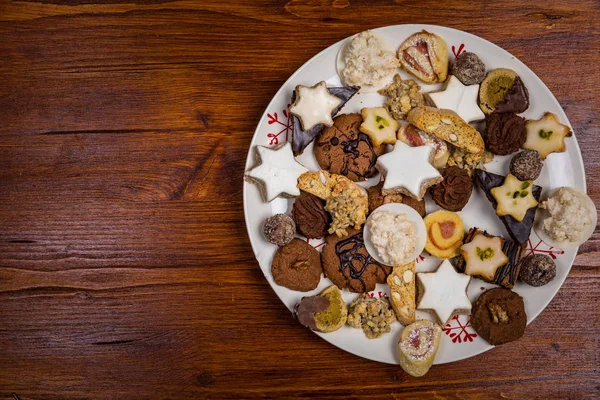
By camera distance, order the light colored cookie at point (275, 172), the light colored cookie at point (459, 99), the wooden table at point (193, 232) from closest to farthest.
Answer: the light colored cookie at point (275, 172)
the light colored cookie at point (459, 99)
the wooden table at point (193, 232)

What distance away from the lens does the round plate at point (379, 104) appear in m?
3.10

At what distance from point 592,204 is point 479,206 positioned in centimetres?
61

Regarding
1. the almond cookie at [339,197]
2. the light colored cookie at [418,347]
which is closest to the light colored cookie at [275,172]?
the almond cookie at [339,197]

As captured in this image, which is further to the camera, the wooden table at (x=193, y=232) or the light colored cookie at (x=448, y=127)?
the wooden table at (x=193, y=232)

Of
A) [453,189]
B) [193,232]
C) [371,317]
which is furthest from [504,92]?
[193,232]

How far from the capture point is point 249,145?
3.32 m

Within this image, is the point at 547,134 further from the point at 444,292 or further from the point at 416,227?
the point at 444,292

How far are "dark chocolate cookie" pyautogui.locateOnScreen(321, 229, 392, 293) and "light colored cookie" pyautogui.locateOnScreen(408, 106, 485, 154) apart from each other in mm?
718

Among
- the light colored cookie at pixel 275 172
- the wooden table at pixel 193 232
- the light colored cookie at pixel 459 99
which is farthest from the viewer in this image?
the wooden table at pixel 193 232

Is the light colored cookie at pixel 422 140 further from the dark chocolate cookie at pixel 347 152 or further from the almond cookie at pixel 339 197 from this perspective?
the almond cookie at pixel 339 197

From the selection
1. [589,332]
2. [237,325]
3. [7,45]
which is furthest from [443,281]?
[7,45]

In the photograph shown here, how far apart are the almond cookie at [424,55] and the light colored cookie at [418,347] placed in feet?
4.73

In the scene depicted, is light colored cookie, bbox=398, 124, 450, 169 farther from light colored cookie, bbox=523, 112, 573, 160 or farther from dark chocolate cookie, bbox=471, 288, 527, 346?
dark chocolate cookie, bbox=471, 288, 527, 346

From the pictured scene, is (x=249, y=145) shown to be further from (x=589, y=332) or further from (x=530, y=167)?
(x=589, y=332)
